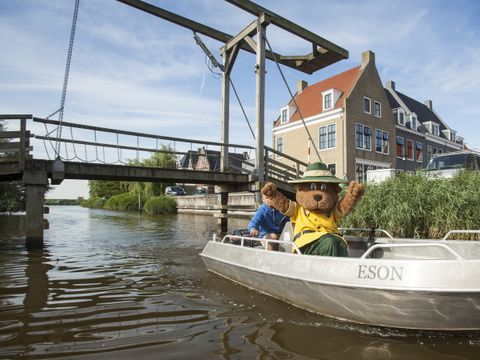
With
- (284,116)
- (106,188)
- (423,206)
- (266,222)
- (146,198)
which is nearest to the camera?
(266,222)

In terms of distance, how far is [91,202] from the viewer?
177 ft

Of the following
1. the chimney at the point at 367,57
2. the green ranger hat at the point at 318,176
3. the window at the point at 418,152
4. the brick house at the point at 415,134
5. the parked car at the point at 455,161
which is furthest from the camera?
the window at the point at 418,152

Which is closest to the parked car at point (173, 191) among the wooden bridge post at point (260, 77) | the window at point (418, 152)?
the window at point (418, 152)

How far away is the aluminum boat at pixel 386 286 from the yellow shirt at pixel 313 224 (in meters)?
0.36

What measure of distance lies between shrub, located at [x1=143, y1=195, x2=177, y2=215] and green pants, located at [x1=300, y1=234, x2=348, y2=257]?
2822 centimetres

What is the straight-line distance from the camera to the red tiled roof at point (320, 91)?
25.4m

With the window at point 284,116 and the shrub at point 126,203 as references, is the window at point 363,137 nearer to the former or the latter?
the window at point 284,116

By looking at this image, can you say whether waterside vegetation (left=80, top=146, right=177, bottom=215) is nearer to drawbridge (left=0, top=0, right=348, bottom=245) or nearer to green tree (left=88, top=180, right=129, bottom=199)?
green tree (left=88, top=180, right=129, bottom=199)

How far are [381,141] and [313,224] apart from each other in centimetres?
2413

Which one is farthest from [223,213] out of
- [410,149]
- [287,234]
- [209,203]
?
[410,149]

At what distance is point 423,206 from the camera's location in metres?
8.07

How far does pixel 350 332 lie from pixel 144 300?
2660mm

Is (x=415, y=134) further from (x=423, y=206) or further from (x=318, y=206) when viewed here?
(x=318, y=206)

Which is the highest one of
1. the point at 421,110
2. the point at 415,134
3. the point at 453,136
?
the point at 421,110
